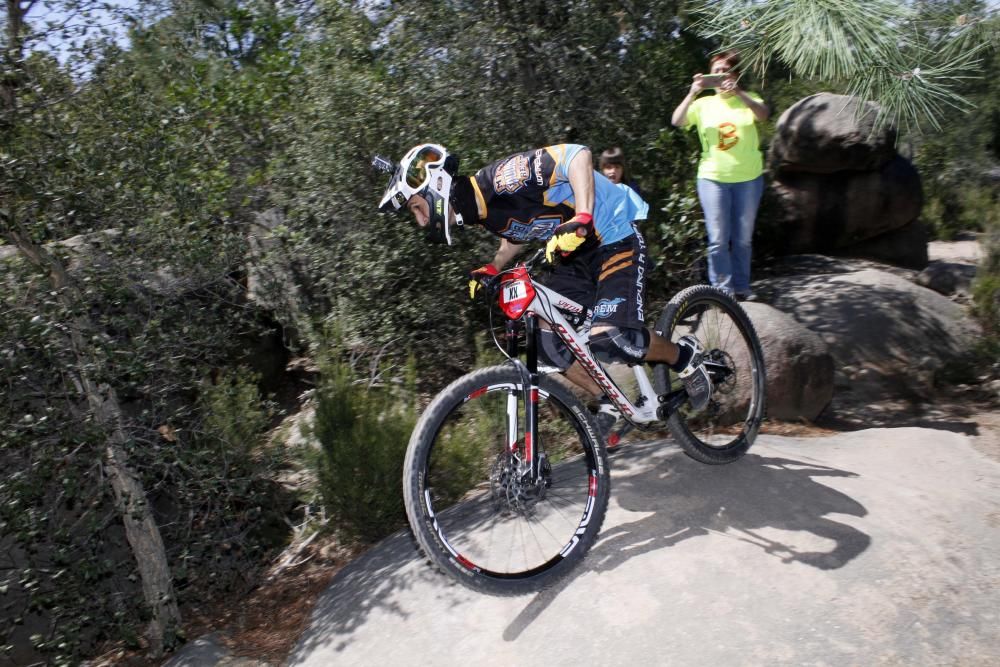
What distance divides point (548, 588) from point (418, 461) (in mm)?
919

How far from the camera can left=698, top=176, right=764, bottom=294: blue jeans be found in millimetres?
6199

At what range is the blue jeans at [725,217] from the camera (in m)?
6.20

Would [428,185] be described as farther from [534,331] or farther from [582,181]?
[534,331]

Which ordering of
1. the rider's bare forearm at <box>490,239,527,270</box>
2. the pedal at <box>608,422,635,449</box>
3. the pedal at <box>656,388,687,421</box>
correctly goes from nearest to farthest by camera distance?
the pedal at <box>608,422,635,449</box> → the rider's bare forearm at <box>490,239,527,270</box> → the pedal at <box>656,388,687,421</box>

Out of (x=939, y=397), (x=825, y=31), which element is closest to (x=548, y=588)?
(x=825, y=31)

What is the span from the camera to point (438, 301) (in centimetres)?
728

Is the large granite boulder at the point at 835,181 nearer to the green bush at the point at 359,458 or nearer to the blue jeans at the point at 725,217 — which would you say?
the blue jeans at the point at 725,217

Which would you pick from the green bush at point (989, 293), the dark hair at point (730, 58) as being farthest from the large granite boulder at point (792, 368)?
the green bush at point (989, 293)

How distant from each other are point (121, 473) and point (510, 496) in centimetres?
267

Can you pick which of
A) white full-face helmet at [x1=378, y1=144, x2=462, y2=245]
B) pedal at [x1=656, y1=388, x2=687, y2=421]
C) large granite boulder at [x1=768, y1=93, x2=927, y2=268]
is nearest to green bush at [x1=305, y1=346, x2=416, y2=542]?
pedal at [x1=656, y1=388, x2=687, y2=421]

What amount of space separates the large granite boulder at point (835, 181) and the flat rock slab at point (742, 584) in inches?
212

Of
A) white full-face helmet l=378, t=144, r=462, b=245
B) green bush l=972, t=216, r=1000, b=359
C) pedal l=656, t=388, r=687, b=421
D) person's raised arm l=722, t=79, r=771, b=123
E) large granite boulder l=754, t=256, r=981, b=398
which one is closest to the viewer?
white full-face helmet l=378, t=144, r=462, b=245

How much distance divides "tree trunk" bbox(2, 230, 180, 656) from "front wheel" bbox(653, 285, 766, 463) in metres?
3.19

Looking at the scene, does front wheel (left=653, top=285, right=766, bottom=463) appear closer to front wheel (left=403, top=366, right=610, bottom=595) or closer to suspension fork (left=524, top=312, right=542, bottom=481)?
front wheel (left=403, top=366, right=610, bottom=595)
